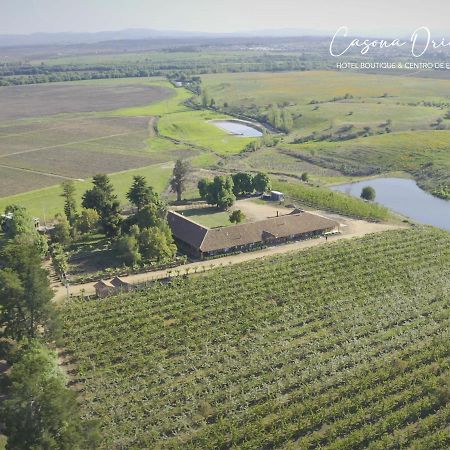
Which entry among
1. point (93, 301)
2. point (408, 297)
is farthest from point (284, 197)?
point (93, 301)

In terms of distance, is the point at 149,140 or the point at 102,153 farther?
the point at 149,140

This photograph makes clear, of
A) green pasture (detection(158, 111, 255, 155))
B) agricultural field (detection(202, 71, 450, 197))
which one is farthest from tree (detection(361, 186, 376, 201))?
green pasture (detection(158, 111, 255, 155))

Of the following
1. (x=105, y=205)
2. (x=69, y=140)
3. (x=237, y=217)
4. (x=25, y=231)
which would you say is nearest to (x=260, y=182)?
(x=237, y=217)

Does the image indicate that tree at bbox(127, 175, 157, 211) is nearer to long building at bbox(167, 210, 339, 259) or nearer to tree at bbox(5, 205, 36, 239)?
long building at bbox(167, 210, 339, 259)

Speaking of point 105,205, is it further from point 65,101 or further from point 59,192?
point 65,101

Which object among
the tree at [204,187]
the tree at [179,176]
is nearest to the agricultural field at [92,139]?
the tree at [179,176]

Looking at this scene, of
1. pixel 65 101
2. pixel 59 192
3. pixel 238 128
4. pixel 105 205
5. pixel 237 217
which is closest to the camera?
pixel 105 205

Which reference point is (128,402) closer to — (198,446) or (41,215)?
(198,446)
